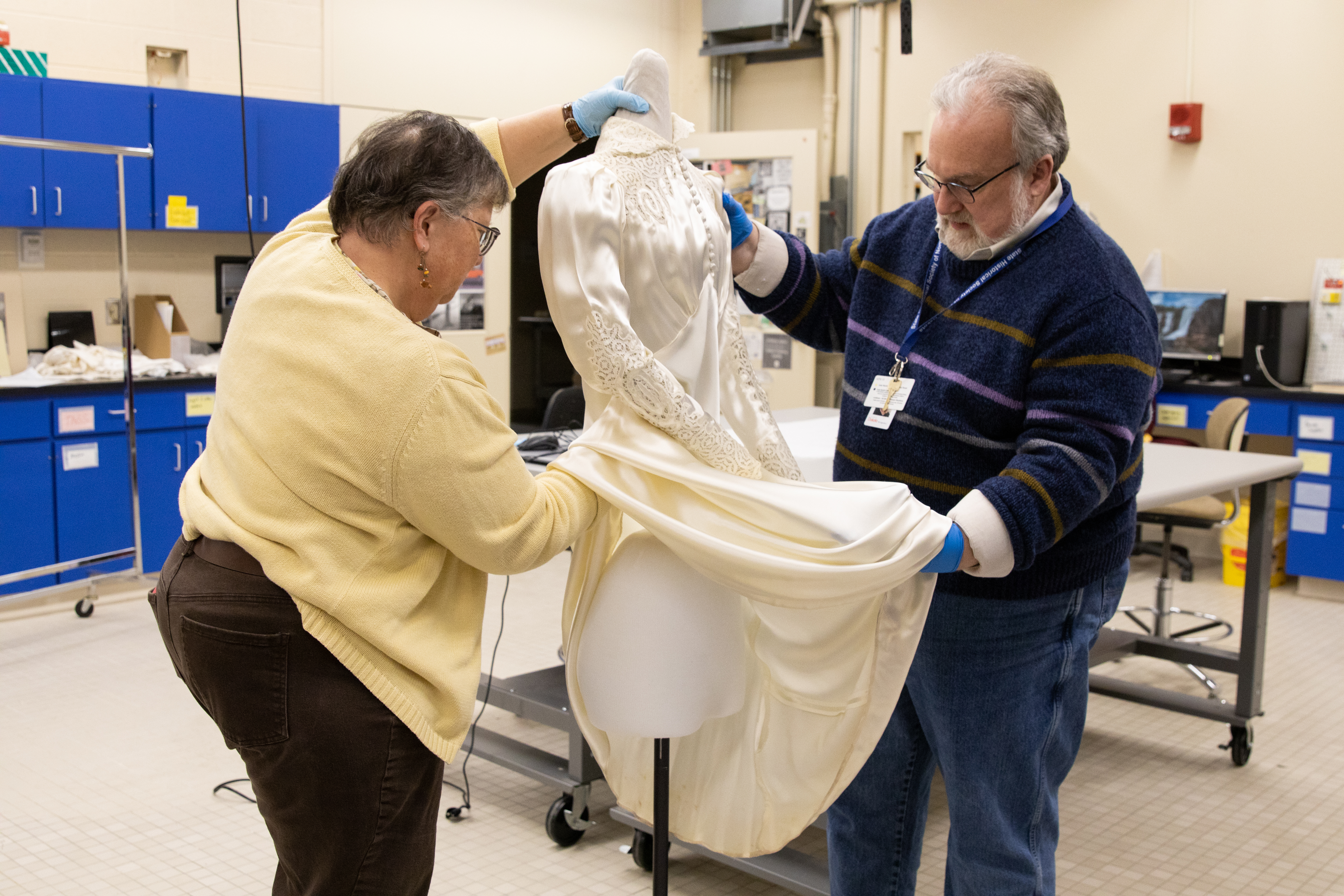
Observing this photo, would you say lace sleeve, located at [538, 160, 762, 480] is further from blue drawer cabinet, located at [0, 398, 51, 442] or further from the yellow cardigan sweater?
blue drawer cabinet, located at [0, 398, 51, 442]

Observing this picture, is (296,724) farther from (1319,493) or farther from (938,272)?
(1319,493)

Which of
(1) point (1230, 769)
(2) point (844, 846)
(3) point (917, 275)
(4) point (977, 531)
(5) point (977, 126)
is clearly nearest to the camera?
(4) point (977, 531)

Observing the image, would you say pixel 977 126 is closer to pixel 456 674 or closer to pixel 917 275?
pixel 917 275

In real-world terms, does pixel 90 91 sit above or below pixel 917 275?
above

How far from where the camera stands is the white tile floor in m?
2.71

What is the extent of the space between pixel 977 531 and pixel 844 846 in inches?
28.9

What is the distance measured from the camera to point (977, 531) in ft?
5.15

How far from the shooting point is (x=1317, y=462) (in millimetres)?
5203

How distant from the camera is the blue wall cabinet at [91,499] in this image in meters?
4.84

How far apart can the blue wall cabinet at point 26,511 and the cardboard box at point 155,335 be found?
2.76 ft

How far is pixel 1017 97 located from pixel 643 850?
6.38ft

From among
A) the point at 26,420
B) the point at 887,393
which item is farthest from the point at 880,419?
Answer: the point at 26,420

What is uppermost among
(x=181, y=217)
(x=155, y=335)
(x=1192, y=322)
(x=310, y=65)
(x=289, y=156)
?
(x=310, y=65)

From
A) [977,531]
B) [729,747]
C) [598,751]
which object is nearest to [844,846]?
[729,747]
